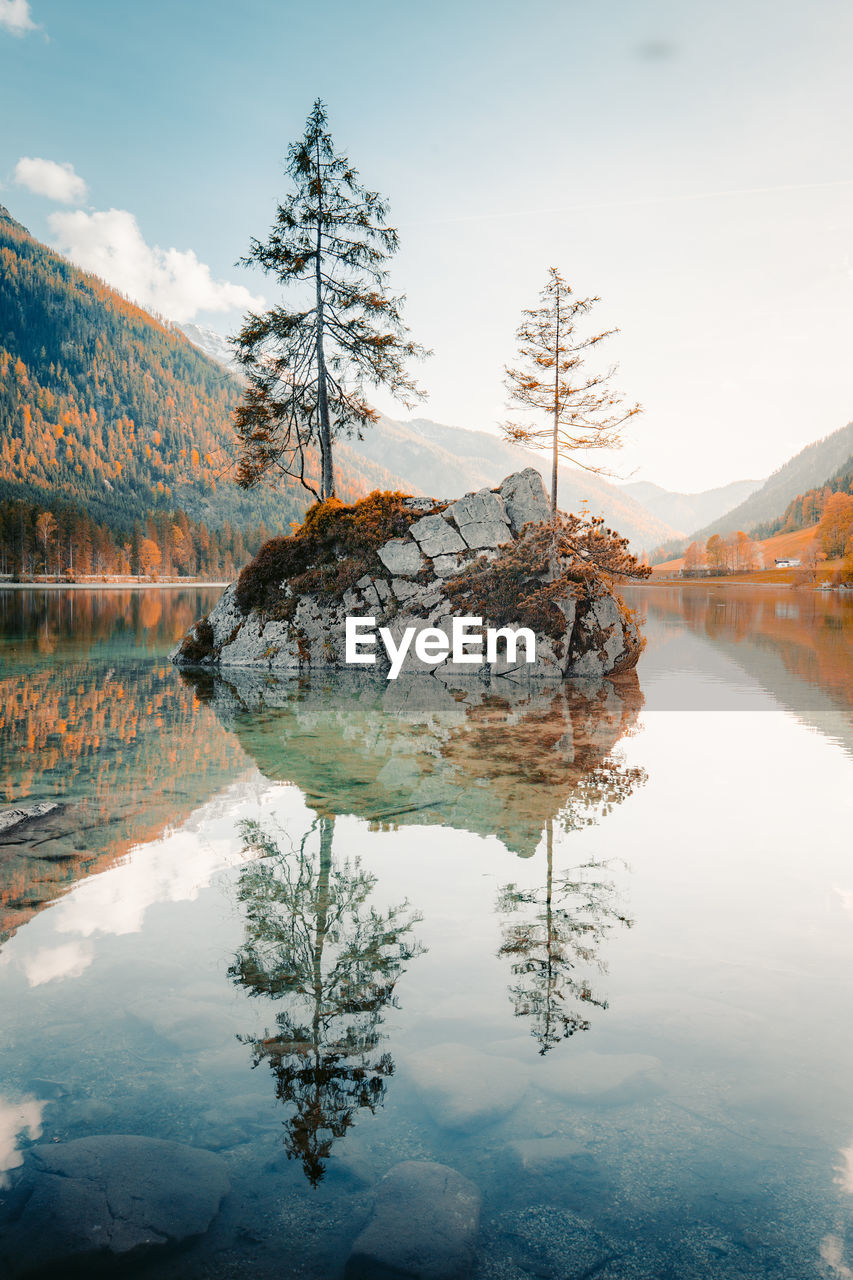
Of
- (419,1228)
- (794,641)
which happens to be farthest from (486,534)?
(419,1228)

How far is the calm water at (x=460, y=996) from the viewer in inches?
115

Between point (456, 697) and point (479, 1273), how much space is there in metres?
14.8

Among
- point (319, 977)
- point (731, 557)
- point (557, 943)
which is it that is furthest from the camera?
point (731, 557)

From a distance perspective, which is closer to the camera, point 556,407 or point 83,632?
point 556,407

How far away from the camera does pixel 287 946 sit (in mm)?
5035

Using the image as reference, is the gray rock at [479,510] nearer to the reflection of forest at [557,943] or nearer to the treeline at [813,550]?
the reflection of forest at [557,943]

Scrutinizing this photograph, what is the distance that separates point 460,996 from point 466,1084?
2.59 ft

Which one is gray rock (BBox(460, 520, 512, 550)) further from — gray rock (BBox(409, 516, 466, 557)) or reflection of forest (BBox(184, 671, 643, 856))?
reflection of forest (BBox(184, 671, 643, 856))

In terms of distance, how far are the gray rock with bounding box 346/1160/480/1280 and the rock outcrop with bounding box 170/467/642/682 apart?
716 inches

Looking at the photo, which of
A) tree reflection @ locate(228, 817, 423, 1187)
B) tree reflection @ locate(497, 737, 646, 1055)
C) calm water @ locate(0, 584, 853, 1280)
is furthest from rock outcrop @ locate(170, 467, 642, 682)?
tree reflection @ locate(228, 817, 423, 1187)

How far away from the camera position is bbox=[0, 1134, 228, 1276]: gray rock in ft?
8.93

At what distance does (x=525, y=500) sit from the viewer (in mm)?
23547

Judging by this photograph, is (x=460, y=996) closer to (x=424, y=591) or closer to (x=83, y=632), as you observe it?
(x=424, y=591)

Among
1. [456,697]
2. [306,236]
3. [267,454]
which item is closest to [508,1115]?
[456,697]
